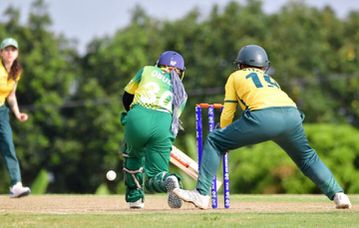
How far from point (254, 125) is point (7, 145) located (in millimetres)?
5060

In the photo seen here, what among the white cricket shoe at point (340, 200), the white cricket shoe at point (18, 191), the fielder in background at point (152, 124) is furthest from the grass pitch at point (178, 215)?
the white cricket shoe at point (18, 191)

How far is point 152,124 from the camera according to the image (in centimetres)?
1304

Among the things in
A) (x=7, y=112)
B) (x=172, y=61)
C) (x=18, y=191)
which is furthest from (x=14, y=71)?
(x=172, y=61)

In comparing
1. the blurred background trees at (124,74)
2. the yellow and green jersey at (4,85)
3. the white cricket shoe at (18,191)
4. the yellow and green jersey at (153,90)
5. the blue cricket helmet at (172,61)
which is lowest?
the blurred background trees at (124,74)

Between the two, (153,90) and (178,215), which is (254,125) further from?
(153,90)

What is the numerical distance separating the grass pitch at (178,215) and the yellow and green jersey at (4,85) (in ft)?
5.56

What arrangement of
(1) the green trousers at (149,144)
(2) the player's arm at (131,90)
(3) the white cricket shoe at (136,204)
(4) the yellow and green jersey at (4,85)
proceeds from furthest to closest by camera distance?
1. (4) the yellow and green jersey at (4,85)
2. (3) the white cricket shoe at (136,204)
3. (2) the player's arm at (131,90)
4. (1) the green trousers at (149,144)

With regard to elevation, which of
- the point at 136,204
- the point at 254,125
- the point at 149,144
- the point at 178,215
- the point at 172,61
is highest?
the point at 172,61

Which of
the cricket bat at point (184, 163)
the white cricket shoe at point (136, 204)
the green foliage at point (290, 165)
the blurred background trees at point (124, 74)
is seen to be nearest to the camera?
the white cricket shoe at point (136, 204)

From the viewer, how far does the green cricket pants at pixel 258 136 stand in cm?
1197

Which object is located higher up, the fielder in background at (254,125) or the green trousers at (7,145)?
the fielder in background at (254,125)

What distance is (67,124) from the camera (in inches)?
2157

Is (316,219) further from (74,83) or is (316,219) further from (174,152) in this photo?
(74,83)

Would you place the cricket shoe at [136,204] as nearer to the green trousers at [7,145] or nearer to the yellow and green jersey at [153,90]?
the yellow and green jersey at [153,90]
